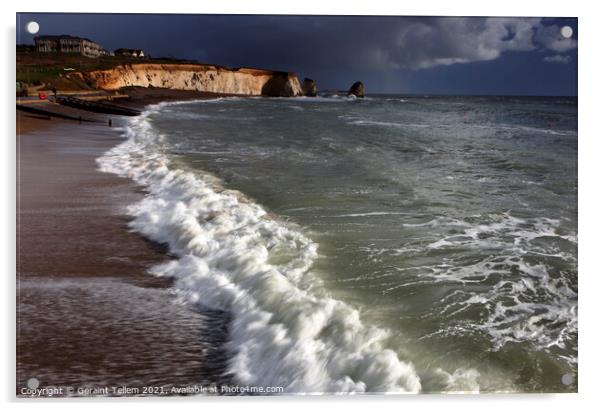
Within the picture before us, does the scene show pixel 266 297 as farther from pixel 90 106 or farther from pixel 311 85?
pixel 90 106

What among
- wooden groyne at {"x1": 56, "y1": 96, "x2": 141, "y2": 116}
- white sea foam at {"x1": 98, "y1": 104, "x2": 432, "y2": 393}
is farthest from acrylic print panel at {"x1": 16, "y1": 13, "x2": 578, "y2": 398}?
wooden groyne at {"x1": 56, "y1": 96, "x2": 141, "y2": 116}

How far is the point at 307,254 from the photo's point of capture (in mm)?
5367

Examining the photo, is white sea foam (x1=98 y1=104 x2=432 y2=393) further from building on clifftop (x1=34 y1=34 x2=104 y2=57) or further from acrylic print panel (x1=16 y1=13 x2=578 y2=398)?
building on clifftop (x1=34 y1=34 x2=104 y2=57)

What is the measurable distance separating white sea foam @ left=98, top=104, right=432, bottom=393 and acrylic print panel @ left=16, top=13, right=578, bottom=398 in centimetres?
1

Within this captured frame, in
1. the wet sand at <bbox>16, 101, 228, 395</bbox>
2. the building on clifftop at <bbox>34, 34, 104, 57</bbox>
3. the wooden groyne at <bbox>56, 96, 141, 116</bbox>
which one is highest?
the wooden groyne at <bbox>56, 96, 141, 116</bbox>

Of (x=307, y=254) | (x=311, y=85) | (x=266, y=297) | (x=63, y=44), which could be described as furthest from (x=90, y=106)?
(x=266, y=297)

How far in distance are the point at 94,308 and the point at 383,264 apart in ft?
7.92

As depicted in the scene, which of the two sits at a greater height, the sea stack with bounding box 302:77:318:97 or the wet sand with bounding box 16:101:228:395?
the sea stack with bounding box 302:77:318:97

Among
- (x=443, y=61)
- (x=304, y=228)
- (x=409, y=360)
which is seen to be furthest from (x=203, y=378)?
(x=443, y=61)

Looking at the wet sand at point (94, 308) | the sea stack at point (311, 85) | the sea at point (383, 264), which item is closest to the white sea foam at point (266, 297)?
the sea at point (383, 264)

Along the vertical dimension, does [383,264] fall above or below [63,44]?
below

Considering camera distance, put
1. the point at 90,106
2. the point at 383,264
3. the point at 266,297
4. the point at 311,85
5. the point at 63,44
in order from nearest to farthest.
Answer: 1. the point at 266,297
2. the point at 383,264
3. the point at 63,44
4. the point at 311,85
5. the point at 90,106

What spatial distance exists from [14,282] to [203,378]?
1946 millimetres

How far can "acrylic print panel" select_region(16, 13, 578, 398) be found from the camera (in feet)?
12.8
